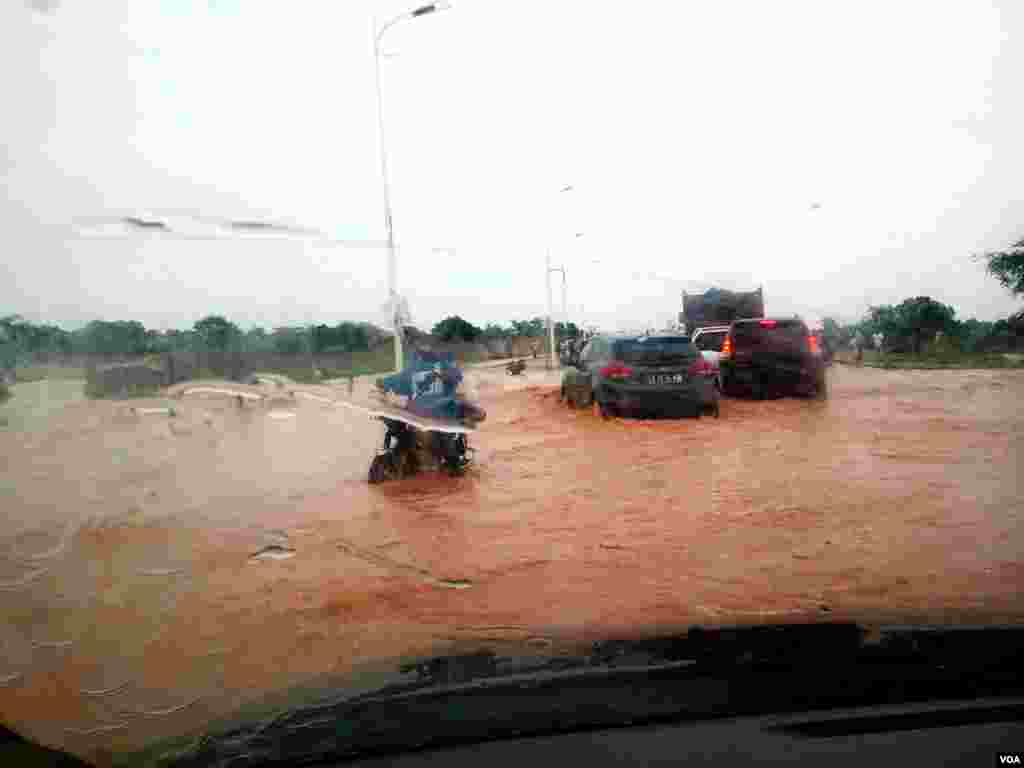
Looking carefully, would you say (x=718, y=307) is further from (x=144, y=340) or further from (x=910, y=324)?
(x=144, y=340)

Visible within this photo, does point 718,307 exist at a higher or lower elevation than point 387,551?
higher

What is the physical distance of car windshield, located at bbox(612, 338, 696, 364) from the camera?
42.0 feet

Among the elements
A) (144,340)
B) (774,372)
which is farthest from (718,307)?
(144,340)

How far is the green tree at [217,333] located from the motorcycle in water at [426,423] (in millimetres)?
1468

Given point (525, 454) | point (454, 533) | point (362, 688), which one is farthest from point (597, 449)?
point (362, 688)

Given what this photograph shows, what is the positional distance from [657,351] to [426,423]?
5.62 m

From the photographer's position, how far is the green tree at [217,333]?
674cm

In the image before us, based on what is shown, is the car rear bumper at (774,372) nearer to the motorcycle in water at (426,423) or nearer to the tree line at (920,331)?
the motorcycle in water at (426,423)

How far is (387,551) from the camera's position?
20.8 ft

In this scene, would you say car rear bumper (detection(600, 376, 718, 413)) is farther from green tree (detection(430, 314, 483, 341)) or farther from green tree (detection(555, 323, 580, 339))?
green tree (detection(555, 323, 580, 339))

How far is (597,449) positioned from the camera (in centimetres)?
1135

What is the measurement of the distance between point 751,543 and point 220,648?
391 centimetres

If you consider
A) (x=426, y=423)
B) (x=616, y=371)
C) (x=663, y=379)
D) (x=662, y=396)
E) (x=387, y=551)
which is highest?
(x=616, y=371)

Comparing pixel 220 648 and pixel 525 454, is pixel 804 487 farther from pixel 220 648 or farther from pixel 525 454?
pixel 220 648
